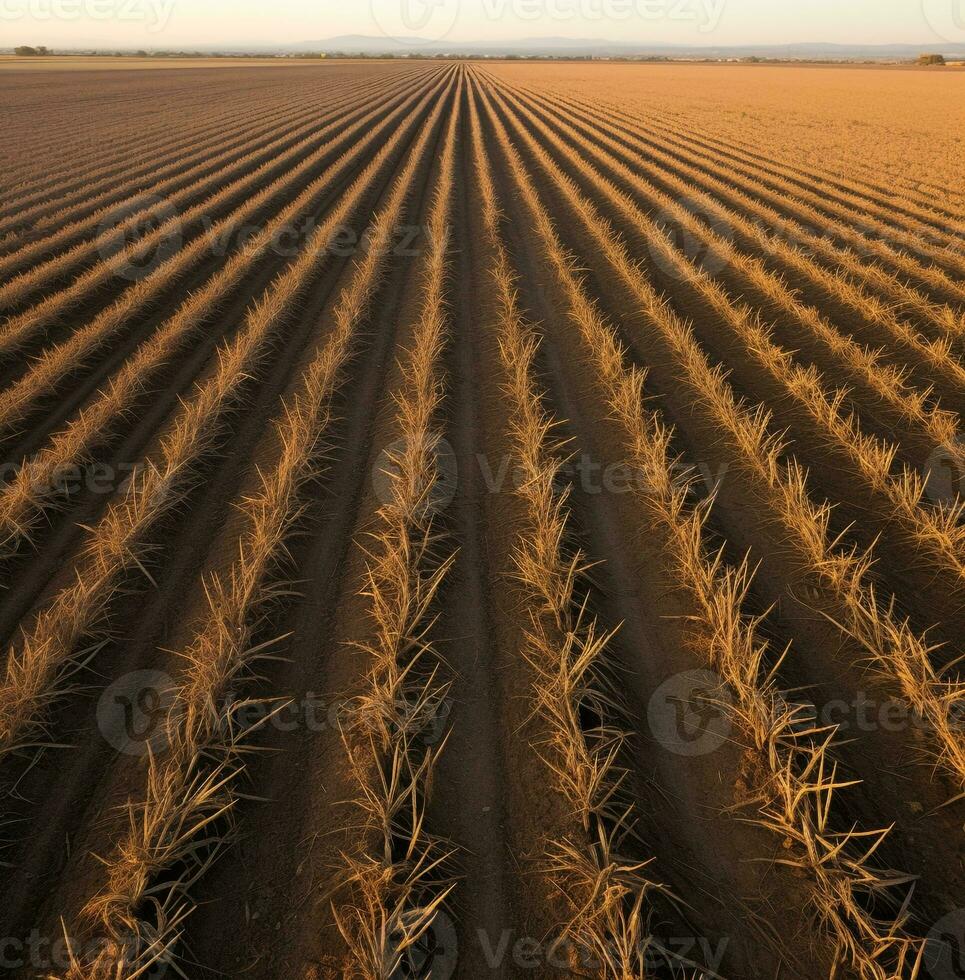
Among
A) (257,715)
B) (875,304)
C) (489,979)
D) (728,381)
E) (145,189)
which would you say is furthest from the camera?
(145,189)

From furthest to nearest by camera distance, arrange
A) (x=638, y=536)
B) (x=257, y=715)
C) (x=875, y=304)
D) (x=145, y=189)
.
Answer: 1. (x=145, y=189)
2. (x=875, y=304)
3. (x=638, y=536)
4. (x=257, y=715)

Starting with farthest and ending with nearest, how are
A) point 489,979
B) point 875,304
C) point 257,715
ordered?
1. point 875,304
2. point 257,715
3. point 489,979

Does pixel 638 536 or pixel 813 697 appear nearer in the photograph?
pixel 813 697

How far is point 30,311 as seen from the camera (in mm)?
7465

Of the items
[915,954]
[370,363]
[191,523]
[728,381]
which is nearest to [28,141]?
[370,363]

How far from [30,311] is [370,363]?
15.7 feet

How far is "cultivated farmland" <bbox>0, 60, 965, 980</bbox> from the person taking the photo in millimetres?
2262

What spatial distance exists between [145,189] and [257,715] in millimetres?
15001

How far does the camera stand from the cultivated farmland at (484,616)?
89.0 inches

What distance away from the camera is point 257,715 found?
2.98 meters

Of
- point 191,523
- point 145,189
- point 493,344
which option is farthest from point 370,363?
point 145,189

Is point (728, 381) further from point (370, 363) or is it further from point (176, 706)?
point (176, 706)

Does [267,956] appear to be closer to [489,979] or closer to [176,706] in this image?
[489,979]

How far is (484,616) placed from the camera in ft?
11.7
